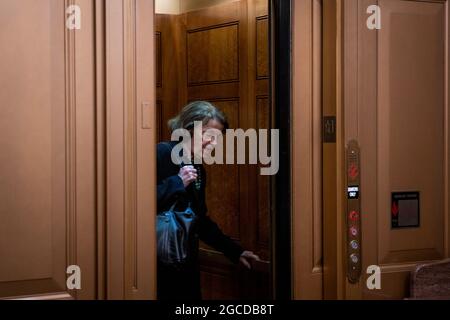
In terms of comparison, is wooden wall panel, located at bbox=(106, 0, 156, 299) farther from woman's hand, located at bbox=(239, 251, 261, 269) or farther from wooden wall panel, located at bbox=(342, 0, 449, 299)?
wooden wall panel, located at bbox=(342, 0, 449, 299)

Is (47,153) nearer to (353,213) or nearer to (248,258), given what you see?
(248,258)

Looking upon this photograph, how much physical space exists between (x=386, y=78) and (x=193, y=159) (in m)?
0.78

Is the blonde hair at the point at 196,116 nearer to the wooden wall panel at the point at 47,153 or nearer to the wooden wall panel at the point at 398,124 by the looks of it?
the wooden wall panel at the point at 47,153

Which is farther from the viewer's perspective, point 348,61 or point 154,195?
point 348,61

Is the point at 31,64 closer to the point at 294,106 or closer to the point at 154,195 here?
the point at 154,195

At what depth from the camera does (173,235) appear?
2361mm

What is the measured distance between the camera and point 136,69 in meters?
2.23

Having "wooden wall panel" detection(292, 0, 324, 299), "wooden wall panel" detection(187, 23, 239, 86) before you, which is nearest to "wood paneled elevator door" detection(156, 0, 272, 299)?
"wooden wall panel" detection(187, 23, 239, 86)

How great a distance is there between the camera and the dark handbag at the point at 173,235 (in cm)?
233

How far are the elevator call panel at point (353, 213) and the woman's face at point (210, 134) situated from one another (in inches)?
19.1

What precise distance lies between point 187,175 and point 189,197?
0.26 feet

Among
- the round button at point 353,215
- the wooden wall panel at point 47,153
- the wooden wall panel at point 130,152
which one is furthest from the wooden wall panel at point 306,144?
the wooden wall panel at point 47,153

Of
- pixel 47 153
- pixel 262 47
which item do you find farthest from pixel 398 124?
pixel 47 153
